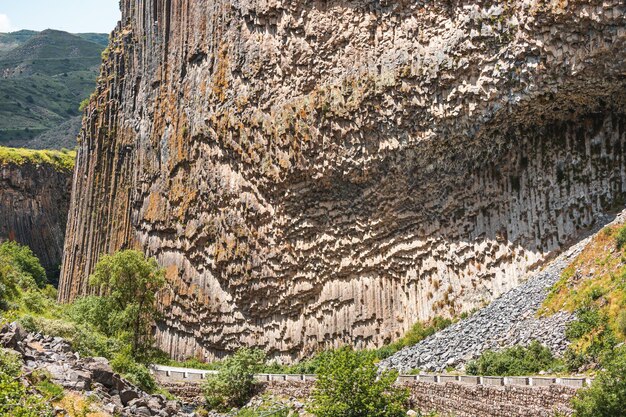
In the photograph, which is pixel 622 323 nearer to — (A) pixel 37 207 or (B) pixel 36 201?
(A) pixel 37 207

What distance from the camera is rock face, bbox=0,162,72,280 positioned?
67.8m

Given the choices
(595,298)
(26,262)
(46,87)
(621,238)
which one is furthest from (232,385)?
(46,87)

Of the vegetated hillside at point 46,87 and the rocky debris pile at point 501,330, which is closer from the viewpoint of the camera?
the rocky debris pile at point 501,330

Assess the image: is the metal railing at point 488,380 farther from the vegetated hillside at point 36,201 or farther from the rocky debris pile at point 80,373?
the vegetated hillside at point 36,201

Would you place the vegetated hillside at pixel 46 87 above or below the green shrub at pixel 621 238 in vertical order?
above

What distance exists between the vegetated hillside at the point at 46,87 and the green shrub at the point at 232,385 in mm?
88577

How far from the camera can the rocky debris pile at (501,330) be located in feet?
74.8

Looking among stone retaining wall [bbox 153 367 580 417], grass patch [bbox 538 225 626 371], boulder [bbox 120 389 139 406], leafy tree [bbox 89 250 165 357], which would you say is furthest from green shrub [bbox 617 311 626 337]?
leafy tree [bbox 89 250 165 357]

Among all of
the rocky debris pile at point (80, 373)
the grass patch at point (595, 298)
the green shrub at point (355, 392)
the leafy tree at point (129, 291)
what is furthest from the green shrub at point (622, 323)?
the leafy tree at point (129, 291)

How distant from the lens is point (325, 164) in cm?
3359

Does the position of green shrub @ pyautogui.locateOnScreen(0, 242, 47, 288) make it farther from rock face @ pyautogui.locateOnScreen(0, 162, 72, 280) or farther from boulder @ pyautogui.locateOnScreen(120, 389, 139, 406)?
boulder @ pyautogui.locateOnScreen(120, 389, 139, 406)

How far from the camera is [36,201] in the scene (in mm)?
69875

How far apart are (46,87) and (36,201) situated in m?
89.0

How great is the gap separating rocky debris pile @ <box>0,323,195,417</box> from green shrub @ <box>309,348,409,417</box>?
4.07 meters
